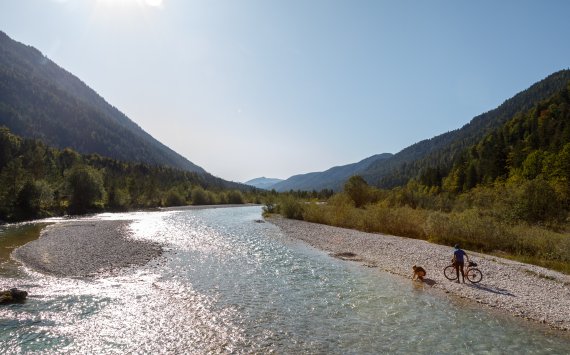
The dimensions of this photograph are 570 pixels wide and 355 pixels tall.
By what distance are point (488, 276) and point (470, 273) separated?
3.91ft

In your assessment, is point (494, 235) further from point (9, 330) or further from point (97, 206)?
point (97, 206)

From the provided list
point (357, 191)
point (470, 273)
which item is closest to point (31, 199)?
point (357, 191)

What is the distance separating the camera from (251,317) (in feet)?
49.3

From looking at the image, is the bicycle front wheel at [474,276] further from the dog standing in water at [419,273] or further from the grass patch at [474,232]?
the grass patch at [474,232]

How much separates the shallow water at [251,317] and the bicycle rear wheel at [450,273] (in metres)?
2.64

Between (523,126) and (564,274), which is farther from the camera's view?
(523,126)

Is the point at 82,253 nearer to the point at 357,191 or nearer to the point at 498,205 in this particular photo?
the point at 498,205

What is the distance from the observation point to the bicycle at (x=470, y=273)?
822 inches

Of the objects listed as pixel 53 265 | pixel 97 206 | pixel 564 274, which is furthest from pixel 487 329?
pixel 97 206

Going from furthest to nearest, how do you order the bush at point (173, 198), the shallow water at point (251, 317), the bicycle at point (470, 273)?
the bush at point (173, 198) → the bicycle at point (470, 273) → the shallow water at point (251, 317)

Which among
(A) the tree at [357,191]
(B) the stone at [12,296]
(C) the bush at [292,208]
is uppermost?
(A) the tree at [357,191]

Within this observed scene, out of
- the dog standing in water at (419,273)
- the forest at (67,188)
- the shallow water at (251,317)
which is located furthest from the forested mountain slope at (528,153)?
the forest at (67,188)

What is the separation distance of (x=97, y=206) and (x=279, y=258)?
72.9m

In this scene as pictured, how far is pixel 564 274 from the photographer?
2262 cm
